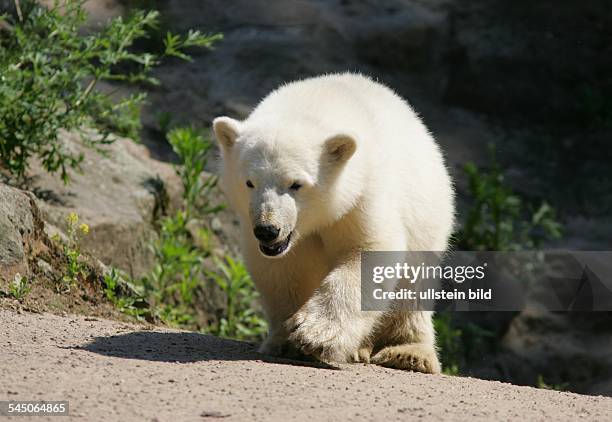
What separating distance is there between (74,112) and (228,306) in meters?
2.37

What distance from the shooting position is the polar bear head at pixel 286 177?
531 centimetres

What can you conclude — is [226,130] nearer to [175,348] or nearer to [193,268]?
[175,348]

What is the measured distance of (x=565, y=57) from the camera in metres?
13.4

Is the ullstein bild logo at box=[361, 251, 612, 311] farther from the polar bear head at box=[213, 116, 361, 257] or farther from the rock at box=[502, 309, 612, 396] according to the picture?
the polar bear head at box=[213, 116, 361, 257]

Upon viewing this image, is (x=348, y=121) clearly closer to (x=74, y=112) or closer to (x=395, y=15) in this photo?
(x=74, y=112)

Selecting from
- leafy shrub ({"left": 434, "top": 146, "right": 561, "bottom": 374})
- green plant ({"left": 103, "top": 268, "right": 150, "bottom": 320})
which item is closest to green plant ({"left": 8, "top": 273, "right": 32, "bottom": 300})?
green plant ({"left": 103, "top": 268, "right": 150, "bottom": 320})

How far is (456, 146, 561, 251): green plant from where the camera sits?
1066 cm

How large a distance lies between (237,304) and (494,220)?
10.6 ft

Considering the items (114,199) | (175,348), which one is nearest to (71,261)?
(175,348)

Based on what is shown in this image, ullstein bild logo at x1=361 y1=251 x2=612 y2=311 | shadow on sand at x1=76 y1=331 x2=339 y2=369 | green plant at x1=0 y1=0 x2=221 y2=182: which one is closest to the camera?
shadow on sand at x1=76 y1=331 x2=339 y2=369

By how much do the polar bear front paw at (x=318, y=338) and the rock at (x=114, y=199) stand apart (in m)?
2.57

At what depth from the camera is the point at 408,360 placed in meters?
6.04

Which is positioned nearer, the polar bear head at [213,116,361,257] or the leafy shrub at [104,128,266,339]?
the polar bear head at [213,116,361,257]

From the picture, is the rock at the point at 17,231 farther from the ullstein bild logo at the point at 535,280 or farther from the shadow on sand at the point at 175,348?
the ullstein bild logo at the point at 535,280
